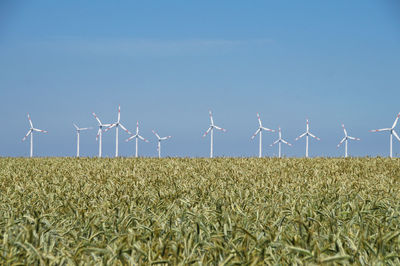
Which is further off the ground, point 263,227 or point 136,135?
point 136,135

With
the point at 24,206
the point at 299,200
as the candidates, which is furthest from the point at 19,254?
the point at 299,200

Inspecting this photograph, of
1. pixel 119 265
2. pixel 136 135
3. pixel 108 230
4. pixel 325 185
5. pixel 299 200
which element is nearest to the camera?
pixel 119 265

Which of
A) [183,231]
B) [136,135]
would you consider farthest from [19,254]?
[136,135]

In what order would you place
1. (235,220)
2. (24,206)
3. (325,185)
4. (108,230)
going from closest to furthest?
(108,230) → (235,220) → (24,206) → (325,185)

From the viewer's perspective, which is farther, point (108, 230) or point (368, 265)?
point (108, 230)

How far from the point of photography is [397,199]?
7344mm

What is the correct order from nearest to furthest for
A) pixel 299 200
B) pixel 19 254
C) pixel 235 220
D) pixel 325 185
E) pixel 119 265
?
pixel 119 265 → pixel 19 254 → pixel 235 220 → pixel 299 200 → pixel 325 185

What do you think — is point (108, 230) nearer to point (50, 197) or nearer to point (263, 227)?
point (263, 227)

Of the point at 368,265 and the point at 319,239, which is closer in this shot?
the point at 368,265

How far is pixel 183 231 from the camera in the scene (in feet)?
13.4

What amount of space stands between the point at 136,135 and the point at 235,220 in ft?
196

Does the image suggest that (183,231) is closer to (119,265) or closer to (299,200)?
(119,265)

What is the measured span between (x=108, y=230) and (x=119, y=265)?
1261mm

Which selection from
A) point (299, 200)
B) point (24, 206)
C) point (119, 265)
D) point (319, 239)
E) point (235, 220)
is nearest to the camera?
point (119, 265)
